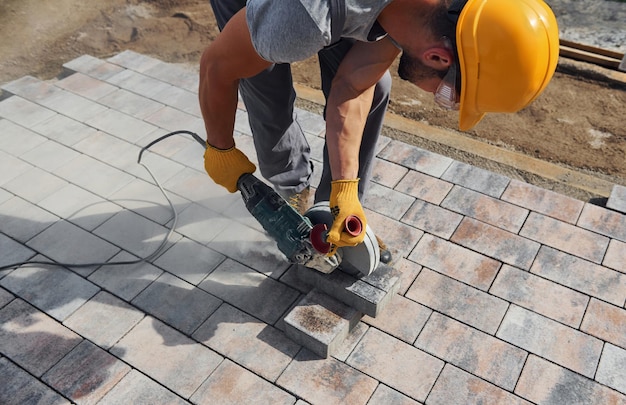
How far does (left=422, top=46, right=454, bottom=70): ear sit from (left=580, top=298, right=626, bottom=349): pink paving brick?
72.9 inches

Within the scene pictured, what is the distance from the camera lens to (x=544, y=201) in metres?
4.07

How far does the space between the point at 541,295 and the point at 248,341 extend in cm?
172

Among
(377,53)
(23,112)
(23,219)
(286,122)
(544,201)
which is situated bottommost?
(544,201)

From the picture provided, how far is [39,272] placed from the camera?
11.6ft

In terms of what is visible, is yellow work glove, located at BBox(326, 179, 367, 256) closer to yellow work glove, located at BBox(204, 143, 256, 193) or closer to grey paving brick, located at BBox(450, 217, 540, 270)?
yellow work glove, located at BBox(204, 143, 256, 193)

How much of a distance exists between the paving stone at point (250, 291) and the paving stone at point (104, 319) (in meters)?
0.44

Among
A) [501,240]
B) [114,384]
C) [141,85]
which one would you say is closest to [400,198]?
[501,240]

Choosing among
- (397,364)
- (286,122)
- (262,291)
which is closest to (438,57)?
(286,122)

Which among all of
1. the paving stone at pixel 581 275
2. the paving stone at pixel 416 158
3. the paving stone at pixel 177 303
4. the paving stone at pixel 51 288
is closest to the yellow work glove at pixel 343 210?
the paving stone at pixel 177 303

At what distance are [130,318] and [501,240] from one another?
2.33m

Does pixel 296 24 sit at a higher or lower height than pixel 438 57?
higher

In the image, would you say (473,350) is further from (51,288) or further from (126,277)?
(51,288)

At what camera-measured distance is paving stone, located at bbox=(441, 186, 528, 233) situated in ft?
12.8

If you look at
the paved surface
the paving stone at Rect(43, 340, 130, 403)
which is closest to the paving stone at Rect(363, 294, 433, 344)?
the paved surface
